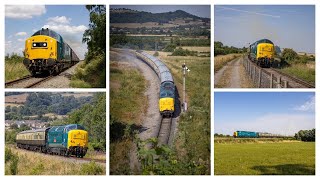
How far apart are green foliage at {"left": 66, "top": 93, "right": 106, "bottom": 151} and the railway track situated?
Result: 1267 millimetres

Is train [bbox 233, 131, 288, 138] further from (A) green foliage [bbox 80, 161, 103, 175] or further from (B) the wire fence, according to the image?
(A) green foliage [bbox 80, 161, 103, 175]

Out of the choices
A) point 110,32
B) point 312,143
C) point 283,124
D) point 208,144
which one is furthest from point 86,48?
point 312,143

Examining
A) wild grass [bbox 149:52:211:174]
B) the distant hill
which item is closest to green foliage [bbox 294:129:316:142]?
wild grass [bbox 149:52:211:174]

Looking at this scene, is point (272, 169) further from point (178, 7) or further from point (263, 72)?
point (178, 7)

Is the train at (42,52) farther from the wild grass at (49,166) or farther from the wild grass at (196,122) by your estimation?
the wild grass at (196,122)

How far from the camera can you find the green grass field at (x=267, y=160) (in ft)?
34.9

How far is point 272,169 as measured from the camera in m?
10.7

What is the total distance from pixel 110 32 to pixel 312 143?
521 centimetres

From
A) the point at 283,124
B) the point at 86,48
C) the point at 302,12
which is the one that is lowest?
the point at 283,124

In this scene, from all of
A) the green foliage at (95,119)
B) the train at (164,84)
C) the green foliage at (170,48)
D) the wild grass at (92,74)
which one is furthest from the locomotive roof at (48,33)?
the green foliage at (170,48)

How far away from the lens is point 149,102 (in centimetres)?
1108

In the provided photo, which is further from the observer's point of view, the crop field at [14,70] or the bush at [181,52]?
the bush at [181,52]

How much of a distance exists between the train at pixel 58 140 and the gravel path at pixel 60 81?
3.17 ft

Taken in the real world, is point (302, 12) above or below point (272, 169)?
above
